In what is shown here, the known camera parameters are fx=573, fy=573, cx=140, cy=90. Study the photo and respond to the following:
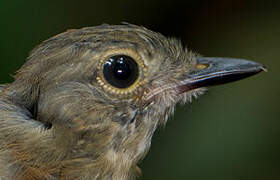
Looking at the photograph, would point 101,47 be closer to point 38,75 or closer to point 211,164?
point 38,75

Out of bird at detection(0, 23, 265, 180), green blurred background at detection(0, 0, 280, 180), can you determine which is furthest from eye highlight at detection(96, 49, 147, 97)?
green blurred background at detection(0, 0, 280, 180)

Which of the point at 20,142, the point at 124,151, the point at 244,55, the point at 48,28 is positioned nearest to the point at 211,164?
the point at 244,55

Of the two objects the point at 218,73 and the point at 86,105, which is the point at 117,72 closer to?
the point at 86,105

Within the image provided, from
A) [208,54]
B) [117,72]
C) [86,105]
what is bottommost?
[86,105]

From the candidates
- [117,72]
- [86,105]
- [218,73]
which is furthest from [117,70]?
[218,73]

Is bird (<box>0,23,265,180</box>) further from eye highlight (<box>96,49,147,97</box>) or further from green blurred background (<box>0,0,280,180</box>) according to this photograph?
green blurred background (<box>0,0,280,180</box>)

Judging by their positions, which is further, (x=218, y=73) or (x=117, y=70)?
(x=218, y=73)
